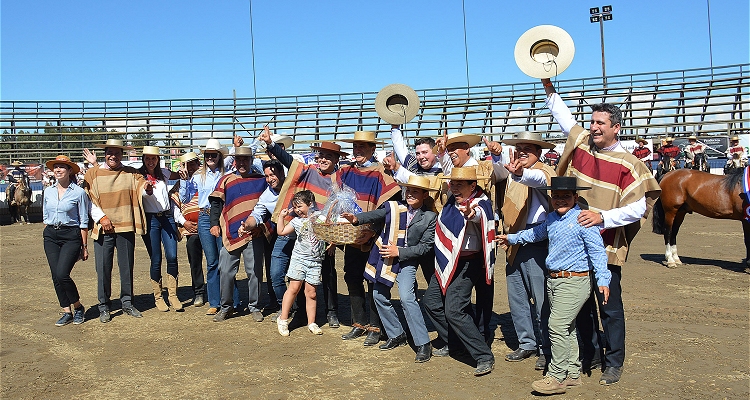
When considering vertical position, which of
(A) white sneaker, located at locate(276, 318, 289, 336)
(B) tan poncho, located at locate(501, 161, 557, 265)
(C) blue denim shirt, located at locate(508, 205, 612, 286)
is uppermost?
(B) tan poncho, located at locate(501, 161, 557, 265)

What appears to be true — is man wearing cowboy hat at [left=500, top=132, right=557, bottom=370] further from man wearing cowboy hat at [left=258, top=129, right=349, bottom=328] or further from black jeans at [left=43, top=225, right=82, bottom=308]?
black jeans at [left=43, top=225, right=82, bottom=308]

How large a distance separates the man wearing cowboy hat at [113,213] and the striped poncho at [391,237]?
2.98m

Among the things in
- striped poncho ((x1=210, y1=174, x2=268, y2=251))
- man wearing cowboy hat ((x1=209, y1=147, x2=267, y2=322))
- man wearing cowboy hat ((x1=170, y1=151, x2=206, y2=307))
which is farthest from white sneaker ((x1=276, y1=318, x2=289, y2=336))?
man wearing cowboy hat ((x1=170, y1=151, x2=206, y2=307))

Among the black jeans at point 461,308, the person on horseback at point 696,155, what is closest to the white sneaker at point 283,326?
the black jeans at point 461,308

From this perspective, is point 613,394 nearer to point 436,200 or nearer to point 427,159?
point 436,200

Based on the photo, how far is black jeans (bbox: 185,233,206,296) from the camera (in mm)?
7961

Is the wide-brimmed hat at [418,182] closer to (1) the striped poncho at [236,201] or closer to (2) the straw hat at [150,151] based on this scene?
(1) the striped poncho at [236,201]

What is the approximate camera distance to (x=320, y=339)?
6434 millimetres

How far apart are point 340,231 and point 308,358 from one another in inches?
42.9

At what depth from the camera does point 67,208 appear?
689 cm

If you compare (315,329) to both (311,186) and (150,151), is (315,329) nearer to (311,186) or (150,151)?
(311,186)

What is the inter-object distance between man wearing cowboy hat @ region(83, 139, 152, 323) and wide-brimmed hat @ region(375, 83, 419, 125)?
2.66 meters

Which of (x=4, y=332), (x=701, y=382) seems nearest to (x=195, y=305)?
(x=4, y=332)

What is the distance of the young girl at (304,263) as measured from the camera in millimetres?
6582
